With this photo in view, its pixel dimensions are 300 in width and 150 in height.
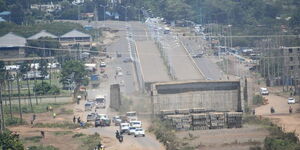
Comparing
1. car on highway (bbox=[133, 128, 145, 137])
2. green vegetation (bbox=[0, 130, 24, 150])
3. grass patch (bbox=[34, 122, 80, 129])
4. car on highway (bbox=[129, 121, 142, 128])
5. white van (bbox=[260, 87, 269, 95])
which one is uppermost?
green vegetation (bbox=[0, 130, 24, 150])

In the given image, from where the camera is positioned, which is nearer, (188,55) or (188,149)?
(188,149)

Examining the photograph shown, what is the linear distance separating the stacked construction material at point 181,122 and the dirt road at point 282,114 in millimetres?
2717

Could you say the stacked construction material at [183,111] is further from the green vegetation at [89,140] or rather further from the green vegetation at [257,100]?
the green vegetation at [257,100]

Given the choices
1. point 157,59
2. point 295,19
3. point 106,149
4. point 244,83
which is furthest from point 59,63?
point 106,149

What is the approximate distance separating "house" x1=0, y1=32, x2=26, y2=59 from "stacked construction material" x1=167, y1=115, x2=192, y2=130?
26.0 meters

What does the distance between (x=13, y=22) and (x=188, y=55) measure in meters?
20.2

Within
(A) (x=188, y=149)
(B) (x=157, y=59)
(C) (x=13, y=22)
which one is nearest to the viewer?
(A) (x=188, y=149)

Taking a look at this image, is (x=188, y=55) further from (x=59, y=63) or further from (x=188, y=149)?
(x=188, y=149)

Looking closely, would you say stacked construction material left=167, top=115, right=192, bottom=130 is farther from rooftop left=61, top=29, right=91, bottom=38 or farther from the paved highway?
rooftop left=61, top=29, right=91, bottom=38

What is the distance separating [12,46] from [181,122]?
88.4 feet

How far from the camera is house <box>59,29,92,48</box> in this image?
191 ft

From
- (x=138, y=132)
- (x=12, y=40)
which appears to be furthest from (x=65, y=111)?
(x=12, y=40)

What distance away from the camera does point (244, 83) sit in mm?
33500

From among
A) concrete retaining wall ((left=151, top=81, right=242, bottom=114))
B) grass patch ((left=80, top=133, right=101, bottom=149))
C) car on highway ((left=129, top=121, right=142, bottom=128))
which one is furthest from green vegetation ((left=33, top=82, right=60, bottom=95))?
grass patch ((left=80, top=133, right=101, bottom=149))
